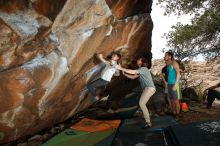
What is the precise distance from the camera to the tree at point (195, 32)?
43.5 ft

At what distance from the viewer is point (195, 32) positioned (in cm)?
1340

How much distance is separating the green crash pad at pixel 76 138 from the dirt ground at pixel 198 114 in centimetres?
320

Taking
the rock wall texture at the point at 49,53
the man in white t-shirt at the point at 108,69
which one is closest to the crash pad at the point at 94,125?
the rock wall texture at the point at 49,53

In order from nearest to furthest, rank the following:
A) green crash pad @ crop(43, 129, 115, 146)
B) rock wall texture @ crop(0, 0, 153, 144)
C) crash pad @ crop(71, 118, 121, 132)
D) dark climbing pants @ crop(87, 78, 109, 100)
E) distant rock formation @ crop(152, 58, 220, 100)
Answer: rock wall texture @ crop(0, 0, 153, 144) → green crash pad @ crop(43, 129, 115, 146) → crash pad @ crop(71, 118, 121, 132) → dark climbing pants @ crop(87, 78, 109, 100) → distant rock formation @ crop(152, 58, 220, 100)

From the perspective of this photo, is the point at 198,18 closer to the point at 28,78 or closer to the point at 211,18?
the point at 211,18

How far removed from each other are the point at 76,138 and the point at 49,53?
8.08 ft

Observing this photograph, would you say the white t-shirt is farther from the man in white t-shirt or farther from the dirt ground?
the dirt ground

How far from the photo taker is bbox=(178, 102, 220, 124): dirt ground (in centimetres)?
990

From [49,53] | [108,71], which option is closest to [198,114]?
[108,71]

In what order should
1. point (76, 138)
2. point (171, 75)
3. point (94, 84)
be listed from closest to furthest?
point (76, 138)
point (171, 75)
point (94, 84)

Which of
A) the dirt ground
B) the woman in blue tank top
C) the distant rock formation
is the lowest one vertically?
the dirt ground

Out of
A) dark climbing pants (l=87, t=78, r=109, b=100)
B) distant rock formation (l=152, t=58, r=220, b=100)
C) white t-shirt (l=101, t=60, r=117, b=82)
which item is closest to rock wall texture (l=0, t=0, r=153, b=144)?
dark climbing pants (l=87, t=78, r=109, b=100)

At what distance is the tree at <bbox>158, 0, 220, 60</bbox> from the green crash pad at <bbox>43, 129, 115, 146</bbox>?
7.55 meters

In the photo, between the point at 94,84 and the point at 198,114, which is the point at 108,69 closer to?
the point at 94,84
